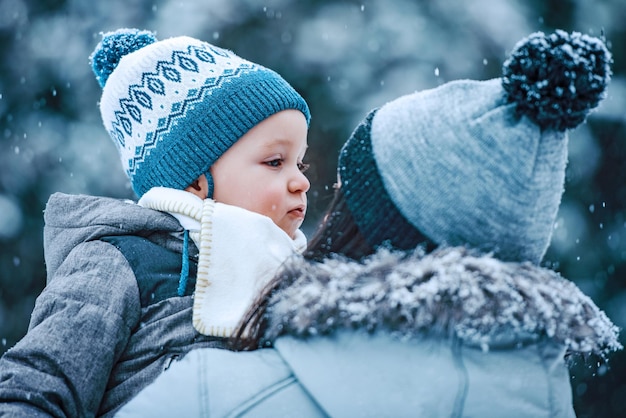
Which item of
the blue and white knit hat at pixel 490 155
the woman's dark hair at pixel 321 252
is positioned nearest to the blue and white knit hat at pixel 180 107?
the woman's dark hair at pixel 321 252

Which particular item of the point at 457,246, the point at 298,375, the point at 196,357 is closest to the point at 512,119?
the point at 457,246

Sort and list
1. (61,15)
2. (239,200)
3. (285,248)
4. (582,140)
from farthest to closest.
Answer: (61,15)
(582,140)
(239,200)
(285,248)

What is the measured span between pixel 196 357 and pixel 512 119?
65 centimetres

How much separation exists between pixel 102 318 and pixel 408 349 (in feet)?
2.53

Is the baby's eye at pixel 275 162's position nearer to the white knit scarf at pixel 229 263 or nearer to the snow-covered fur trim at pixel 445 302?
the white knit scarf at pixel 229 263

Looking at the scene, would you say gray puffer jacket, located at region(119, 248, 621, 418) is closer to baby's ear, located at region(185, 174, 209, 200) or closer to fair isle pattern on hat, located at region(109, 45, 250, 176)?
baby's ear, located at region(185, 174, 209, 200)

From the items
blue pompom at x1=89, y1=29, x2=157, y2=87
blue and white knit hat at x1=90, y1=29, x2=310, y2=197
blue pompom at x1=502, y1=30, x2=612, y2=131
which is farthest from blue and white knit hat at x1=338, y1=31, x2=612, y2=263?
blue pompom at x1=89, y1=29, x2=157, y2=87

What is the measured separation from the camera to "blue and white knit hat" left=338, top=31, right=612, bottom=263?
1.14 metres

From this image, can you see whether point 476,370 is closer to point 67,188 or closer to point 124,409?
point 124,409

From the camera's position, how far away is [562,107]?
113cm

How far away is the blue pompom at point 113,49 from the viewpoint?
7.78 ft

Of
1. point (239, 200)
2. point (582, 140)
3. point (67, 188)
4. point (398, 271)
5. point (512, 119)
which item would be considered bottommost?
point (67, 188)

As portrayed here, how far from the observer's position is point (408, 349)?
3.77ft

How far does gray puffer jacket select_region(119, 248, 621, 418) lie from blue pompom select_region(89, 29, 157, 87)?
144 cm
